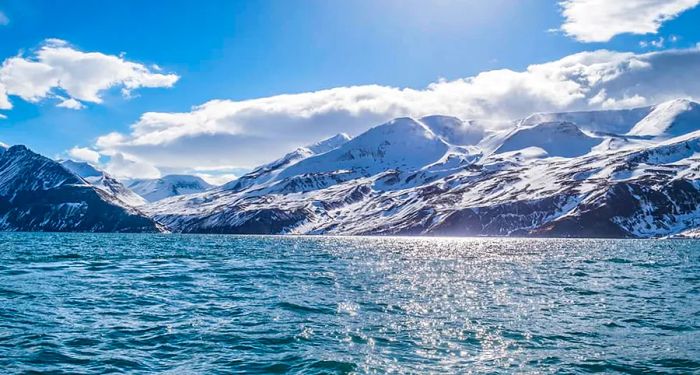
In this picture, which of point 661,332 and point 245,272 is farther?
point 245,272

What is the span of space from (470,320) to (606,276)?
46135mm

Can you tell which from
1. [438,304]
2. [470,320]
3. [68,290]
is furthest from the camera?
[68,290]

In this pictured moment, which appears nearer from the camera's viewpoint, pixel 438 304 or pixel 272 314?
pixel 272 314

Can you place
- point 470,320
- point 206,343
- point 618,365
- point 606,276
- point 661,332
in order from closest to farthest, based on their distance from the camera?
point 618,365, point 206,343, point 661,332, point 470,320, point 606,276

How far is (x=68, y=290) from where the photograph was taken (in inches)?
2146

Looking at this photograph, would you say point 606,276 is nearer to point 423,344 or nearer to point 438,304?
point 438,304

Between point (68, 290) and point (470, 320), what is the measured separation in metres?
38.3

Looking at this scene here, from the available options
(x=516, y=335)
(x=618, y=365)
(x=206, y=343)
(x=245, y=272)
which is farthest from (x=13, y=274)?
(x=618, y=365)

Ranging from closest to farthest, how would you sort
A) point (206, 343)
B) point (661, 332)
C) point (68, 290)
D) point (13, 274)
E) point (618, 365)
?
1. point (618, 365)
2. point (206, 343)
3. point (661, 332)
4. point (68, 290)
5. point (13, 274)

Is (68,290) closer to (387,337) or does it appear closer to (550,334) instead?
(387,337)

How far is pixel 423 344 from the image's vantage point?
3338cm

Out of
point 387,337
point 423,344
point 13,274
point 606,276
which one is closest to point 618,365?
point 423,344

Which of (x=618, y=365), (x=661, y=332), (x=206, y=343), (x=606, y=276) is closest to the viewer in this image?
(x=618, y=365)

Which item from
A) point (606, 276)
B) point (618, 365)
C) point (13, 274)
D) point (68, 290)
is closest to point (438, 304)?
point (618, 365)
